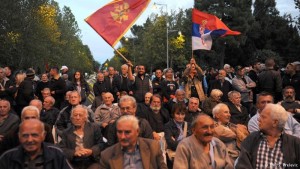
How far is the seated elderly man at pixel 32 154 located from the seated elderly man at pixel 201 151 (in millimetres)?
1351

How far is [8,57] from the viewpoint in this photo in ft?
119

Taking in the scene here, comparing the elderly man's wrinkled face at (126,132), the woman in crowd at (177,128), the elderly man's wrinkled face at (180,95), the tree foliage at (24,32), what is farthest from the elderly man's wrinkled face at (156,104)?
the tree foliage at (24,32)

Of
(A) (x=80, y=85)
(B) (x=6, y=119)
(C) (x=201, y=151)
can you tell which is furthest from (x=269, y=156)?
(A) (x=80, y=85)

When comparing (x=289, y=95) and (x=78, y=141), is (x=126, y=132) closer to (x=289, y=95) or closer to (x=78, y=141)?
(x=78, y=141)

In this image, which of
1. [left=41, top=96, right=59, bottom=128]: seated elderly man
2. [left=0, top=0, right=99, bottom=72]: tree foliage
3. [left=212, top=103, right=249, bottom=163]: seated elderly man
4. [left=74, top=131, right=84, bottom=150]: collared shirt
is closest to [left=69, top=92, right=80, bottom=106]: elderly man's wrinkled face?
[left=41, top=96, right=59, bottom=128]: seated elderly man

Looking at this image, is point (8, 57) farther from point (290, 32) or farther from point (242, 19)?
point (290, 32)

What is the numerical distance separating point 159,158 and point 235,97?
4.16 meters

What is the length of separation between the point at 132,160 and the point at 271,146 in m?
1.62

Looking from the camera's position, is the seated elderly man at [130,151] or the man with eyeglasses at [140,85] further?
the man with eyeglasses at [140,85]

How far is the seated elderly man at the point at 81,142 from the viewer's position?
19.7 feet

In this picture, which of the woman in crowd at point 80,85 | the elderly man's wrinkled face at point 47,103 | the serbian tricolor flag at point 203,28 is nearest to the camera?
the elderly man's wrinkled face at point 47,103

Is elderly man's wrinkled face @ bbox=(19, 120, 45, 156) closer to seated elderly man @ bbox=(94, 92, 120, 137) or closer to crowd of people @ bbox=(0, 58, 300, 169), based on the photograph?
crowd of people @ bbox=(0, 58, 300, 169)

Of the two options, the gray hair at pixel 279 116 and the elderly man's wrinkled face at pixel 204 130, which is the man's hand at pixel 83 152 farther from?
the gray hair at pixel 279 116

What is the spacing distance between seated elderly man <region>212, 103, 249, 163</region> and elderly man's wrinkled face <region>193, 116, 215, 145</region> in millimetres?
1415
